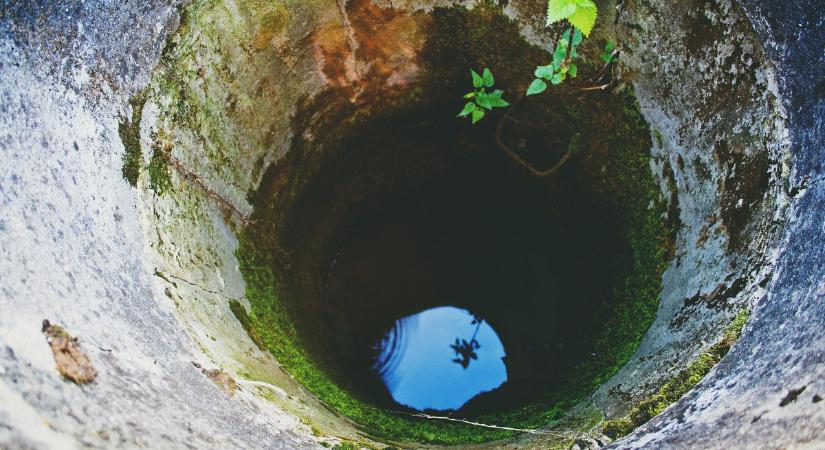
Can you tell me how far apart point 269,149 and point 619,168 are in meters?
1.87

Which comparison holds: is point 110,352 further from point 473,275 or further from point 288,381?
point 473,275

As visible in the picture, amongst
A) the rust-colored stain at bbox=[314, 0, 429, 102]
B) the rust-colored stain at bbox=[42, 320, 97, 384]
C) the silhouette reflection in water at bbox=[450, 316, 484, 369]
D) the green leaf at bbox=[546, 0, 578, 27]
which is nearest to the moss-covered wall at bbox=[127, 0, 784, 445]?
the rust-colored stain at bbox=[314, 0, 429, 102]

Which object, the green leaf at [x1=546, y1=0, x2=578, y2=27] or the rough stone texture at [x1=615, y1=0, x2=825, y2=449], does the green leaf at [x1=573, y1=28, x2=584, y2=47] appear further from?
the rough stone texture at [x1=615, y1=0, x2=825, y2=449]

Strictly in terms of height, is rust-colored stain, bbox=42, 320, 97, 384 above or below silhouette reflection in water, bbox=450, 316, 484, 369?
below

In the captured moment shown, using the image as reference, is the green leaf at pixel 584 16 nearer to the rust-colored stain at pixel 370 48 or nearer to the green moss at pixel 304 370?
the rust-colored stain at pixel 370 48

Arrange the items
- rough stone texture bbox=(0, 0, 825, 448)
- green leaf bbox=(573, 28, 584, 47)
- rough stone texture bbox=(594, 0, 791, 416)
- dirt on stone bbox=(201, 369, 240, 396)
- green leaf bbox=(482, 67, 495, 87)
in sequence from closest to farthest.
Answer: rough stone texture bbox=(0, 0, 825, 448) < dirt on stone bbox=(201, 369, 240, 396) < rough stone texture bbox=(594, 0, 791, 416) < green leaf bbox=(573, 28, 584, 47) < green leaf bbox=(482, 67, 495, 87)

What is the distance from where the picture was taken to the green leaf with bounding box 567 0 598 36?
2.11 metres

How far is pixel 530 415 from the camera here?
248 cm

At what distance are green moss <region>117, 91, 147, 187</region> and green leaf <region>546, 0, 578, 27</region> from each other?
1588mm

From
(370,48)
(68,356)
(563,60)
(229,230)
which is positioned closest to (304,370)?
(229,230)

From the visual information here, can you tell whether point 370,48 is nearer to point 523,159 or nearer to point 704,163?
point 523,159

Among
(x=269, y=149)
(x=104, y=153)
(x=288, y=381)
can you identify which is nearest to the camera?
(x=104, y=153)

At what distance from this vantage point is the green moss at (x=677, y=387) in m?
1.71

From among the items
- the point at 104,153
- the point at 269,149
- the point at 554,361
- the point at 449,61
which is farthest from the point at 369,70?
the point at 554,361
